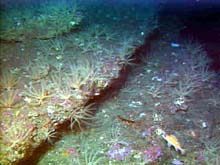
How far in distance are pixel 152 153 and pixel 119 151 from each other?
1.51 feet

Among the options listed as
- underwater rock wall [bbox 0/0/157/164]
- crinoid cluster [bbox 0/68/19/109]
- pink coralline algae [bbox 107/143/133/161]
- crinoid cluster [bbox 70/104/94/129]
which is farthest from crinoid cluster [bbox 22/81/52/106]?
pink coralline algae [bbox 107/143/133/161]

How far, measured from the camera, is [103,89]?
482 cm

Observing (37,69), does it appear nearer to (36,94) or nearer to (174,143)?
(36,94)

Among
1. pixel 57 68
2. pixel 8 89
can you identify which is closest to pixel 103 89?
pixel 57 68

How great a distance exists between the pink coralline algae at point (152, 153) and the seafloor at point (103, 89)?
0.05 feet

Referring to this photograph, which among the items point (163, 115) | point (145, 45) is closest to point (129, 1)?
point (145, 45)

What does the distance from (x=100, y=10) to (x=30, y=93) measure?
2.89m

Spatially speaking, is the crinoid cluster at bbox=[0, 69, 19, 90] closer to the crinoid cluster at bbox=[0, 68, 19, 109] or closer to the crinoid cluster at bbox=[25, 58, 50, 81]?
the crinoid cluster at bbox=[0, 68, 19, 109]

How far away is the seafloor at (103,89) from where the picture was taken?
4.09m

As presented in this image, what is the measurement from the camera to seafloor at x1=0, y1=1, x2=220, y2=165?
4.09 m

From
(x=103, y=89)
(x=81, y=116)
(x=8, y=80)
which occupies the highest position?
(x=8, y=80)

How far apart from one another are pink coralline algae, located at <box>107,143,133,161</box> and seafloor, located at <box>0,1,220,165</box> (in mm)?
14

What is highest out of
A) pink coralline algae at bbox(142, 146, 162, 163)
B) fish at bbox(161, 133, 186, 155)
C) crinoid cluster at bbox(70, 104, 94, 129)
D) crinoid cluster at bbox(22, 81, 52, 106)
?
crinoid cluster at bbox(22, 81, 52, 106)

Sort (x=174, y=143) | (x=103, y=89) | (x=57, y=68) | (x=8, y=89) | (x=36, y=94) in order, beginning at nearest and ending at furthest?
(x=174, y=143)
(x=36, y=94)
(x=8, y=89)
(x=103, y=89)
(x=57, y=68)
